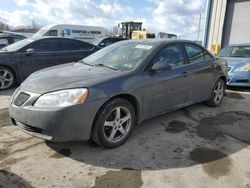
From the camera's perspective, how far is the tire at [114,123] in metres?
3.30

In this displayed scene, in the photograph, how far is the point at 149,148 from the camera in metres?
3.61

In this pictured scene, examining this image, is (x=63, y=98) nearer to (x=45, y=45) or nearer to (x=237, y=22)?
(x=45, y=45)

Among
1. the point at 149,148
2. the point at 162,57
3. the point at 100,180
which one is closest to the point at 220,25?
the point at 162,57

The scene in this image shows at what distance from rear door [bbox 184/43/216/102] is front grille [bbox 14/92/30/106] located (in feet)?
9.29

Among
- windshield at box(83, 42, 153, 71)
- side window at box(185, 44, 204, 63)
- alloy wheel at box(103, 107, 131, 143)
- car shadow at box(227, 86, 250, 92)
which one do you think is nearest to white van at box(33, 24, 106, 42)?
car shadow at box(227, 86, 250, 92)

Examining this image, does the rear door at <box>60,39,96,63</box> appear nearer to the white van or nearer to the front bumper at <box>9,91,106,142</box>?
the front bumper at <box>9,91,106,142</box>

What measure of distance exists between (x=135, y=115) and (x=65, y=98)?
115cm

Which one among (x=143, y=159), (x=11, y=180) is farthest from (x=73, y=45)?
(x=11, y=180)

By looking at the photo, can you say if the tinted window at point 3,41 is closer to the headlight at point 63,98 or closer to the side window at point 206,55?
the side window at point 206,55

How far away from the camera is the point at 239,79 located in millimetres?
7301

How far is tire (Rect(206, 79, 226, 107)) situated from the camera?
551cm

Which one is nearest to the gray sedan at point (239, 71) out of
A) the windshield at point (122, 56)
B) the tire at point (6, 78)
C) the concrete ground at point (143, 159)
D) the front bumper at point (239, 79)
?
the front bumper at point (239, 79)

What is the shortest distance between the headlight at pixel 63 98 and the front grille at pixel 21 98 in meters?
0.23

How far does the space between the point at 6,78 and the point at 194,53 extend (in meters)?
4.88
